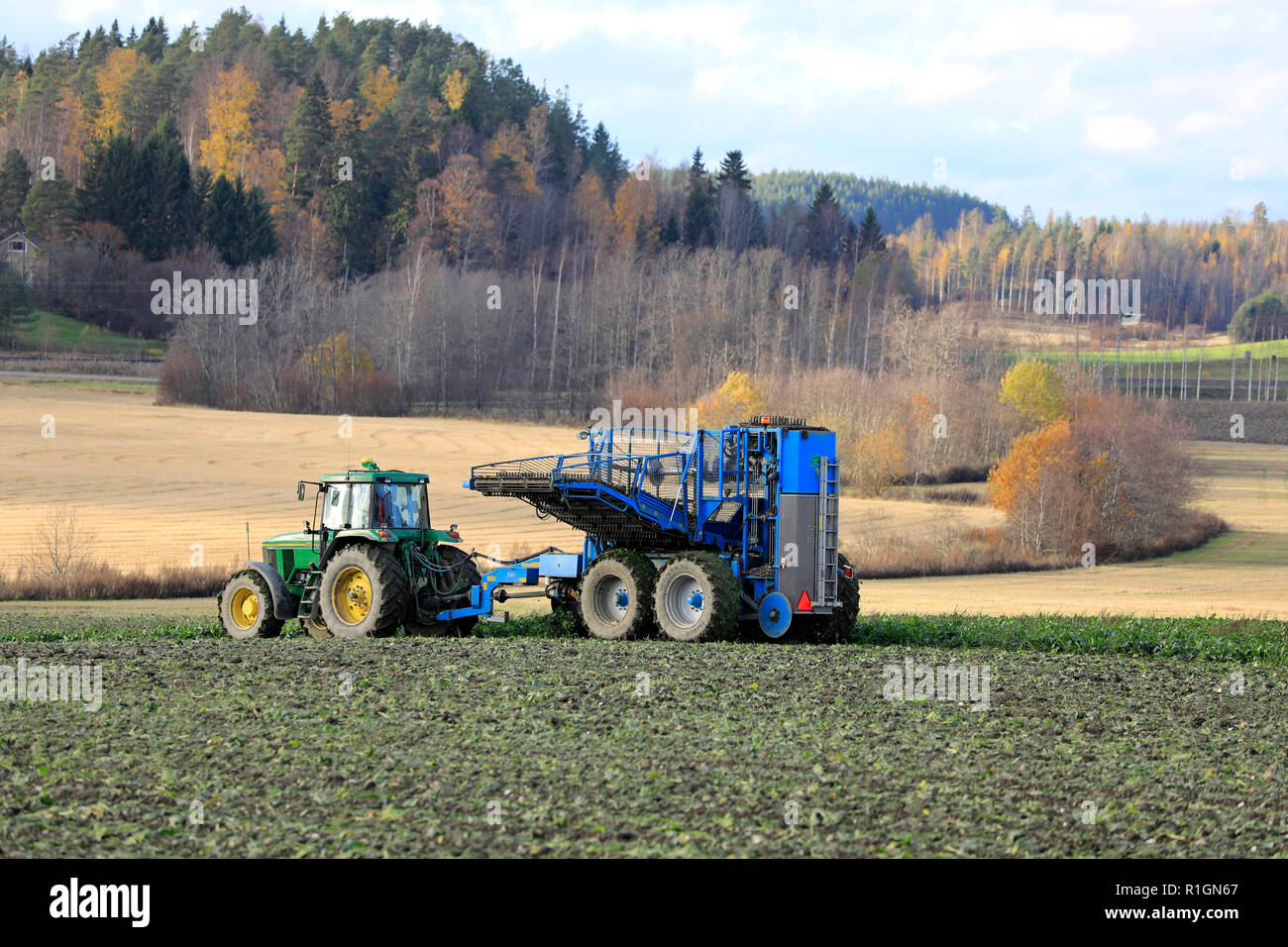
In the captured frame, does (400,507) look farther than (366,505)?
Yes

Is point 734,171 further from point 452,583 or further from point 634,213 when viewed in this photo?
point 452,583

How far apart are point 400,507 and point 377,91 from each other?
120 m

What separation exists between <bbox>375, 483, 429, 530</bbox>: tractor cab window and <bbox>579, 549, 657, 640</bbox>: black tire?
2.53 m

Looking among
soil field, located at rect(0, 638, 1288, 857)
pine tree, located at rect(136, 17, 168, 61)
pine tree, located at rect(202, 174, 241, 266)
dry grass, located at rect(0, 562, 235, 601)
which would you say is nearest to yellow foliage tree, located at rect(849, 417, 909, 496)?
dry grass, located at rect(0, 562, 235, 601)

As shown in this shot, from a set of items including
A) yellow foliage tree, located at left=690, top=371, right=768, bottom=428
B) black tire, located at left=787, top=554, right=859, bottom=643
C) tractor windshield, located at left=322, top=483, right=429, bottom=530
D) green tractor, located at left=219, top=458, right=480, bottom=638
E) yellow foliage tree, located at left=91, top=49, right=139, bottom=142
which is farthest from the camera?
yellow foliage tree, located at left=91, top=49, right=139, bottom=142

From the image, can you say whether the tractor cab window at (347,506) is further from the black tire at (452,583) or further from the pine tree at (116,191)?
the pine tree at (116,191)

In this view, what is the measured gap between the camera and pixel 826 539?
17750 millimetres

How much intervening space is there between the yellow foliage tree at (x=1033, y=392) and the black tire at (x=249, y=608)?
59934mm

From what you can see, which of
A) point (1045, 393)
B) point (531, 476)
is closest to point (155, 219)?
point (1045, 393)

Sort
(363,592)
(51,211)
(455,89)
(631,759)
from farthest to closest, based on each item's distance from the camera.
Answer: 1. (455,89)
2. (51,211)
3. (363,592)
4. (631,759)

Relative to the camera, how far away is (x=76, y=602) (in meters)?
29.1

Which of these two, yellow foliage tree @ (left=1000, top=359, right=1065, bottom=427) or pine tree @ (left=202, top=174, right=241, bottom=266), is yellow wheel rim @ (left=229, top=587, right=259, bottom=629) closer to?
yellow foliage tree @ (left=1000, top=359, right=1065, bottom=427)

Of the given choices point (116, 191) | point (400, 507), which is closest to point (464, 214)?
Result: point (116, 191)

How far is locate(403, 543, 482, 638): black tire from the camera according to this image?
19094 millimetres
